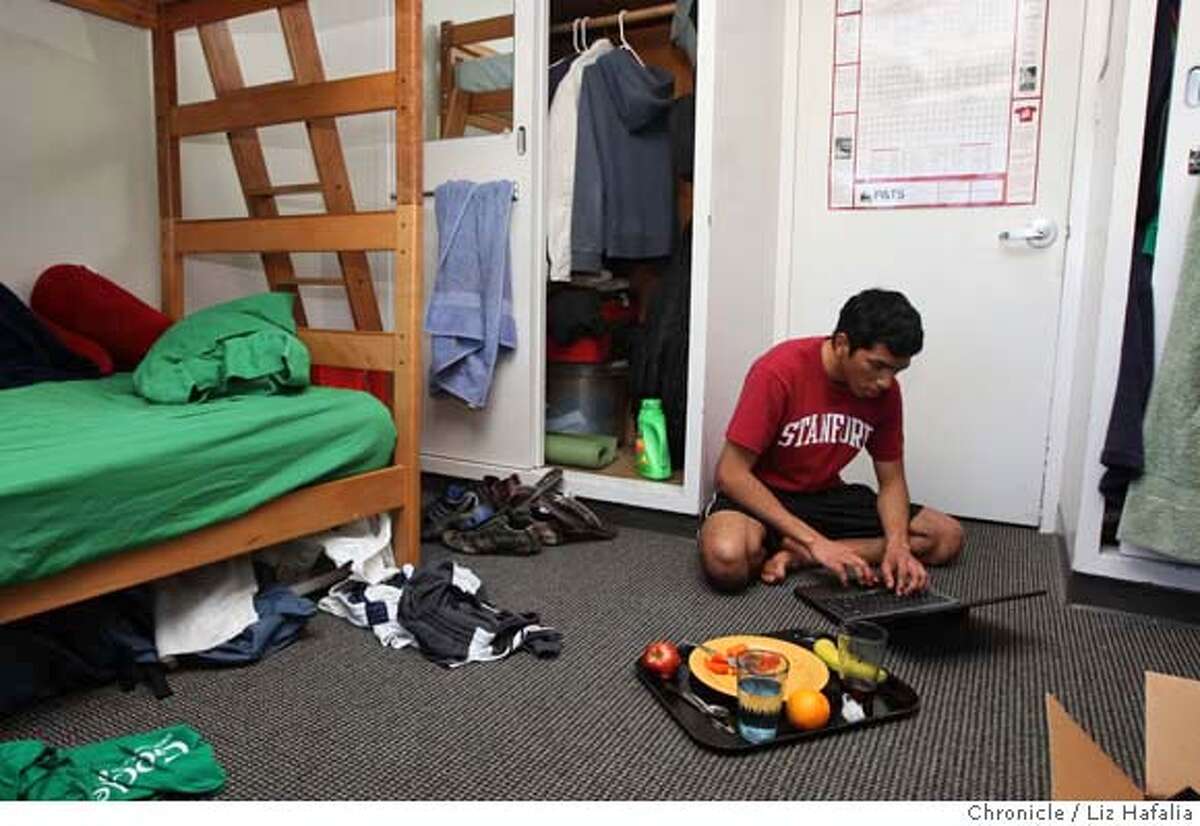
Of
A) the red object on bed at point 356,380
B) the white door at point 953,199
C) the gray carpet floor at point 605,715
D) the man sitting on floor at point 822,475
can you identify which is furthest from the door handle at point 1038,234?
the red object on bed at point 356,380

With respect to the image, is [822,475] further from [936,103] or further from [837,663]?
[936,103]

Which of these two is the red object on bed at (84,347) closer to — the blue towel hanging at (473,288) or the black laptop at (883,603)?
the blue towel hanging at (473,288)

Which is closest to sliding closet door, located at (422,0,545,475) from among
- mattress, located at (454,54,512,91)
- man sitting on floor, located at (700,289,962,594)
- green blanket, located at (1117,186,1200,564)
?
mattress, located at (454,54,512,91)

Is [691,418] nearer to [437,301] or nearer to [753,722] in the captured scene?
[437,301]

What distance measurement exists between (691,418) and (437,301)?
2.80ft

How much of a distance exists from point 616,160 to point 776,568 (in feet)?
4.45

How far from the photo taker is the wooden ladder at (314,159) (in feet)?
6.78

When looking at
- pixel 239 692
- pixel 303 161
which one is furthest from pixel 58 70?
pixel 239 692

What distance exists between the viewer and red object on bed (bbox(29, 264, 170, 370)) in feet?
7.18

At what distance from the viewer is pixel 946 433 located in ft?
8.29

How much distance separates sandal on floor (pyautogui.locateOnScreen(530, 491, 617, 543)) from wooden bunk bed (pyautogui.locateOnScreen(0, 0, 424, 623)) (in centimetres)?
43

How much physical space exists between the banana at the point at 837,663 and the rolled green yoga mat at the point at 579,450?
48.9 inches

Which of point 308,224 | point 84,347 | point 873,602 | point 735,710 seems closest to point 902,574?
point 873,602

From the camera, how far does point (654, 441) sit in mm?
2516
